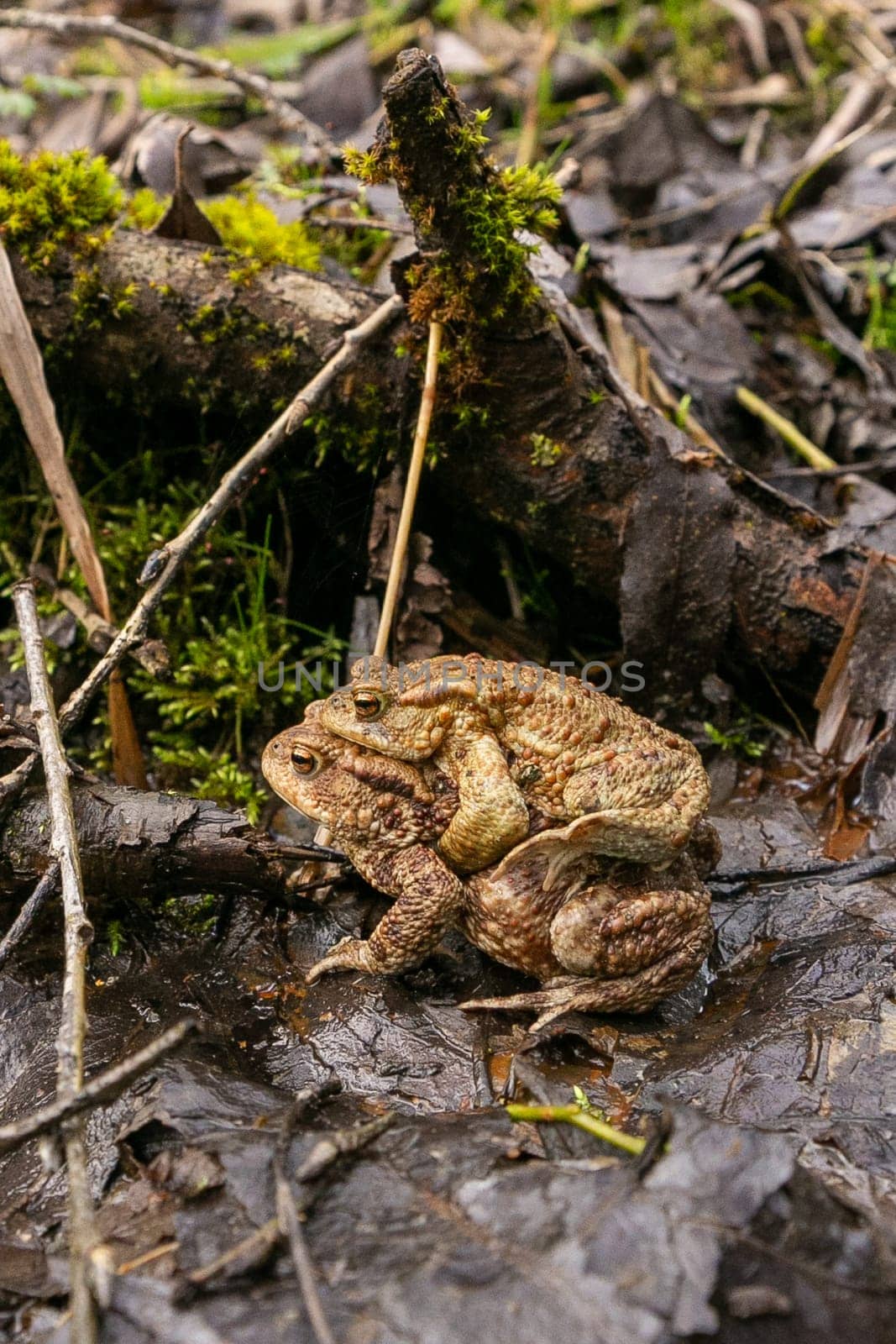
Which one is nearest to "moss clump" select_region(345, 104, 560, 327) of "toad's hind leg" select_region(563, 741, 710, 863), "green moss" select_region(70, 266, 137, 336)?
"green moss" select_region(70, 266, 137, 336)

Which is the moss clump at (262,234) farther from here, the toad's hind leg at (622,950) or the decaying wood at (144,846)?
the toad's hind leg at (622,950)

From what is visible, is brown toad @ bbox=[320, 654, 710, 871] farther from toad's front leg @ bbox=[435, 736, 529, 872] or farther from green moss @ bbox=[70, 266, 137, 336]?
green moss @ bbox=[70, 266, 137, 336]

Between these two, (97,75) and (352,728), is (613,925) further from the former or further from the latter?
(97,75)

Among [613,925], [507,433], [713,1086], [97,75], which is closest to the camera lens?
[713,1086]

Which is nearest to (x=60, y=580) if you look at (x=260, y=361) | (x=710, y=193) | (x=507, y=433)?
(x=260, y=361)

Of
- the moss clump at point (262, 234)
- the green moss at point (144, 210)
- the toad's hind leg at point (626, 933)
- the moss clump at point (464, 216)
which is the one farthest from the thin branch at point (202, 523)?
the toad's hind leg at point (626, 933)

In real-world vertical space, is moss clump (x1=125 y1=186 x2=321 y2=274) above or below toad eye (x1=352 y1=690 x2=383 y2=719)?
above
